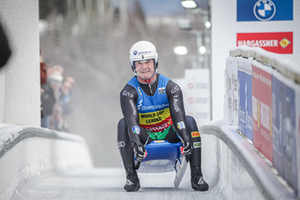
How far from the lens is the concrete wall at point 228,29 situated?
5781mm

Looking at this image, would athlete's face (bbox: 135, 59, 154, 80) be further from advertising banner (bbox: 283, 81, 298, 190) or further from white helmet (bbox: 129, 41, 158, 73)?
advertising banner (bbox: 283, 81, 298, 190)

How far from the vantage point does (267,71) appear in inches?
94.3

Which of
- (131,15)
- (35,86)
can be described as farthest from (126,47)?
(35,86)

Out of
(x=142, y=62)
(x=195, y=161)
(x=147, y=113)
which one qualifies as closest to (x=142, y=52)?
(x=142, y=62)

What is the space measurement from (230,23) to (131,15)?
80.7 ft

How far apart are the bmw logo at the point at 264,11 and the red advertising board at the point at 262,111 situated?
3.19 m

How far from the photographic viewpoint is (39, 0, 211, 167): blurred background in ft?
87.5

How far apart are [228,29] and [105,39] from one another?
2371cm

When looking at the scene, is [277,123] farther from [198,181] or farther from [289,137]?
[198,181]

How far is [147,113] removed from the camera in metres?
4.22

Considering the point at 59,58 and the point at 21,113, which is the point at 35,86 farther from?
the point at 59,58

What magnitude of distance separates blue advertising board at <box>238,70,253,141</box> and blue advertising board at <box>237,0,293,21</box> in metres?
2.57

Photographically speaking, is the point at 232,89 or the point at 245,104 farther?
the point at 232,89

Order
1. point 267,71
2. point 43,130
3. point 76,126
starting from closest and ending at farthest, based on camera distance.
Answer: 1. point 267,71
2. point 43,130
3. point 76,126
